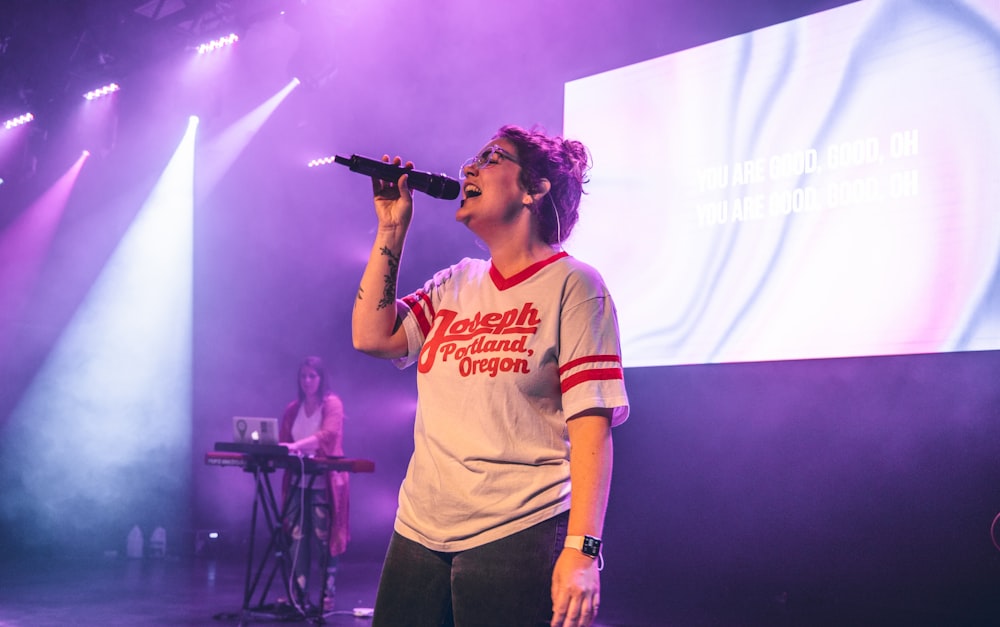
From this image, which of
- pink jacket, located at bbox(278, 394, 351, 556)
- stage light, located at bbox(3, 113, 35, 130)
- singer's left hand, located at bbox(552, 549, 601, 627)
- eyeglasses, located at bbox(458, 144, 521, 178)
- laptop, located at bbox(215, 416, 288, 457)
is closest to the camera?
singer's left hand, located at bbox(552, 549, 601, 627)

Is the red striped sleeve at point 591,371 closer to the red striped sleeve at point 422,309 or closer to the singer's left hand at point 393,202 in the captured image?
the red striped sleeve at point 422,309

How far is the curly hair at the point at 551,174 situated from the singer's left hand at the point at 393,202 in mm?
228

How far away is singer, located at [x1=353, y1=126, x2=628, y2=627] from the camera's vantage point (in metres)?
1.46

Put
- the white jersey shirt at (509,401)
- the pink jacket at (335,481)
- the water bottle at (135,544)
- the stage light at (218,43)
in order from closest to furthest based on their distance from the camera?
the white jersey shirt at (509,401) → the pink jacket at (335,481) → the water bottle at (135,544) → the stage light at (218,43)

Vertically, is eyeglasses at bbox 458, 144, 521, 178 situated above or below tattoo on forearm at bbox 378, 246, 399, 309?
above

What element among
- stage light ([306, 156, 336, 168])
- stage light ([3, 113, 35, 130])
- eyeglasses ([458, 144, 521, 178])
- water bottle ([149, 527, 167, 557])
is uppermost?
stage light ([3, 113, 35, 130])

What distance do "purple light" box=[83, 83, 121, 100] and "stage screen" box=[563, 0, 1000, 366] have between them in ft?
18.9

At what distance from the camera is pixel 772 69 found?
5.05 metres

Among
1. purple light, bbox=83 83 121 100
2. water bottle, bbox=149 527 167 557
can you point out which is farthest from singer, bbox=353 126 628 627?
purple light, bbox=83 83 121 100

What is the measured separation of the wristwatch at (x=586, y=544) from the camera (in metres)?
1.43

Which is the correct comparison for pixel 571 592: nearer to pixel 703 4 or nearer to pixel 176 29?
pixel 703 4

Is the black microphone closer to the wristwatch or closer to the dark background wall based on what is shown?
the wristwatch

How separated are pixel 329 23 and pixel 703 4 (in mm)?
3444

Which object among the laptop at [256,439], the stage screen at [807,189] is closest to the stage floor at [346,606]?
the laptop at [256,439]
